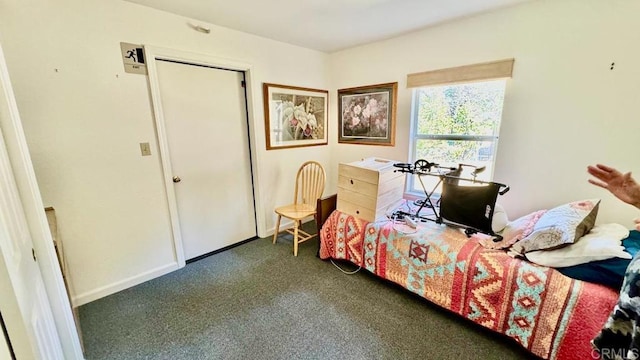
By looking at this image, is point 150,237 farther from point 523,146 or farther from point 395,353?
point 523,146

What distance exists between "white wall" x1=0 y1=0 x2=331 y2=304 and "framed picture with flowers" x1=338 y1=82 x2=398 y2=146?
157 centimetres

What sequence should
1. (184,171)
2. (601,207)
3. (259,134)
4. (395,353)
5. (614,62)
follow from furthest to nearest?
(259,134), (184,171), (601,207), (614,62), (395,353)

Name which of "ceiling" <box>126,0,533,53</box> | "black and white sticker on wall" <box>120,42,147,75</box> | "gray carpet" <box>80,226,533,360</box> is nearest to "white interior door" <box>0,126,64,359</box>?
"gray carpet" <box>80,226,533,360</box>

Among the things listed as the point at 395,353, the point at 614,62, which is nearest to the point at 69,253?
the point at 395,353

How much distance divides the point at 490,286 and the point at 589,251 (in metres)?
0.54

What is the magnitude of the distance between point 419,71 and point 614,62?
1.39 meters

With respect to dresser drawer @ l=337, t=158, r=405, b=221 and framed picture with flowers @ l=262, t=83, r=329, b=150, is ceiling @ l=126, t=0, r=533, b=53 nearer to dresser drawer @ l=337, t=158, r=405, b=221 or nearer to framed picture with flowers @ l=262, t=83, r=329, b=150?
framed picture with flowers @ l=262, t=83, r=329, b=150

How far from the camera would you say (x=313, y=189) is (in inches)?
127

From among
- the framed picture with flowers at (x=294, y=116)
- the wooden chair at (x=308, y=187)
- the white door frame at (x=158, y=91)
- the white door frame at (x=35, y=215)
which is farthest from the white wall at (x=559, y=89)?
the white door frame at (x=35, y=215)

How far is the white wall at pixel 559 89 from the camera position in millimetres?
1777

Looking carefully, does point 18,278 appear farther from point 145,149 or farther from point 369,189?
point 369,189

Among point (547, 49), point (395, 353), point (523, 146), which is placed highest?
point (547, 49)

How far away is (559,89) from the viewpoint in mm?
1998

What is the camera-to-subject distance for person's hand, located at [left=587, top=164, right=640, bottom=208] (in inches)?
42.1
